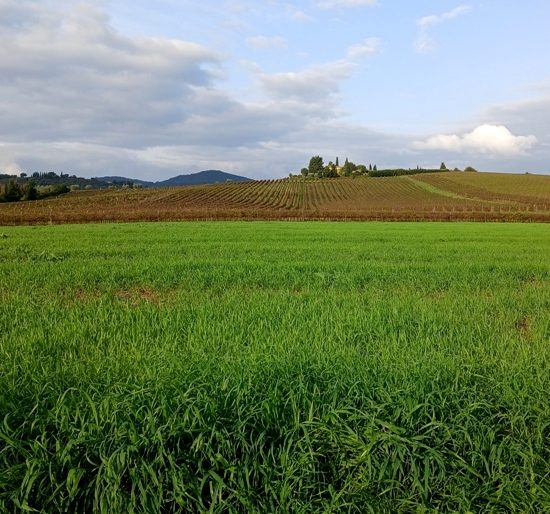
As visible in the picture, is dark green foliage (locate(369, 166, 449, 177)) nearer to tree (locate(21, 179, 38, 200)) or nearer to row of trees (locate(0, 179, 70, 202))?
row of trees (locate(0, 179, 70, 202))

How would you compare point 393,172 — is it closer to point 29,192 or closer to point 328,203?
point 328,203

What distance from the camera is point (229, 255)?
1484cm

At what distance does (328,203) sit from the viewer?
253 feet

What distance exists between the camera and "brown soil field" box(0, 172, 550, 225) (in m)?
51.5

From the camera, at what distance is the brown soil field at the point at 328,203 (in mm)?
51469

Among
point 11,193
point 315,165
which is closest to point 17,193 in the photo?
point 11,193

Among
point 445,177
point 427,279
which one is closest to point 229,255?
point 427,279

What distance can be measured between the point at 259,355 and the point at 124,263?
9.01 m

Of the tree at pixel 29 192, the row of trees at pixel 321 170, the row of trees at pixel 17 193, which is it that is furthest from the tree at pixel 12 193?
the row of trees at pixel 321 170

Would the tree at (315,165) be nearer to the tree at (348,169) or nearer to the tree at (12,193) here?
the tree at (348,169)

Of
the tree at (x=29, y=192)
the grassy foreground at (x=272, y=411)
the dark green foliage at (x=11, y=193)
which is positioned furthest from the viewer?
the tree at (x=29, y=192)

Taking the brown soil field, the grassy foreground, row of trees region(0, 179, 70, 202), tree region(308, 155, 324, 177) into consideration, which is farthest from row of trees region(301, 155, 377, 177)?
the grassy foreground

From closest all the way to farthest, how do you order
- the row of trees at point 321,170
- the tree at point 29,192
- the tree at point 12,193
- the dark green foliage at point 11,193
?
the dark green foliage at point 11,193, the tree at point 12,193, the tree at point 29,192, the row of trees at point 321,170

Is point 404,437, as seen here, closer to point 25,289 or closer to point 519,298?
point 519,298
